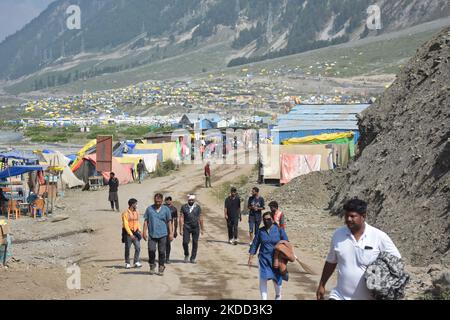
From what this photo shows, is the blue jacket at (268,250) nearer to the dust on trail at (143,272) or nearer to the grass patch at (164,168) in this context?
the dust on trail at (143,272)

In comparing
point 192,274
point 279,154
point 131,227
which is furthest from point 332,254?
point 279,154

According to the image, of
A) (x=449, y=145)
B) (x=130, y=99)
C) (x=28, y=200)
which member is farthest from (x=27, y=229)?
(x=130, y=99)

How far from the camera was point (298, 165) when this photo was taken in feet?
101

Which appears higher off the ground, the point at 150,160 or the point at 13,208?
the point at 150,160

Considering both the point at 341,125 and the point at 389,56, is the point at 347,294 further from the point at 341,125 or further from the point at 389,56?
the point at 389,56

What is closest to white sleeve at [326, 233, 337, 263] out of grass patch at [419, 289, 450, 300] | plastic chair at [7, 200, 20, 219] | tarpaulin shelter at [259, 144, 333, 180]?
grass patch at [419, 289, 450, 300]

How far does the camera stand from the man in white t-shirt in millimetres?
7008

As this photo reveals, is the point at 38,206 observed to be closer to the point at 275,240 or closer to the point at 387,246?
the point at 275,240

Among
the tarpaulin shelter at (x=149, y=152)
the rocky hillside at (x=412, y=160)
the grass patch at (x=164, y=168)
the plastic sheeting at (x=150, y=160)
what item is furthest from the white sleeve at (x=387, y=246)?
the tarpaulin shelter at (x=149, y=152)

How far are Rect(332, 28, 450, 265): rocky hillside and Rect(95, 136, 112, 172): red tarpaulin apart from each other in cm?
1372

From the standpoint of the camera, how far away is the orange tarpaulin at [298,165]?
3039cm

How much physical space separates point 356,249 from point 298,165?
23.6 m

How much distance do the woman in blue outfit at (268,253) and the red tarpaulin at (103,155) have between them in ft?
82.5
